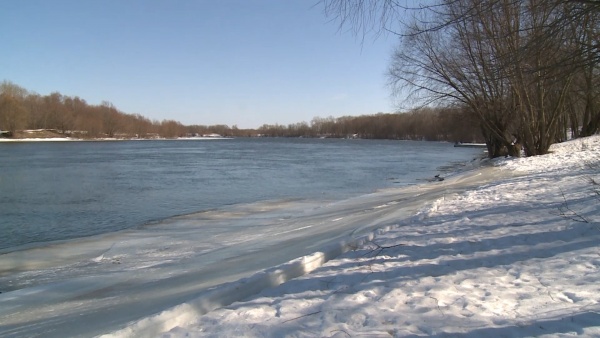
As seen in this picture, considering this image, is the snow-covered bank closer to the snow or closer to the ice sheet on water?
the snow

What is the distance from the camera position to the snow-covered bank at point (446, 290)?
3598 mm

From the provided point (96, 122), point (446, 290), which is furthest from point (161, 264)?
point (96, 122)

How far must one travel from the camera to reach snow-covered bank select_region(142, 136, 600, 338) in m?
3.60

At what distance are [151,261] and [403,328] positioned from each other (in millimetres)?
6109

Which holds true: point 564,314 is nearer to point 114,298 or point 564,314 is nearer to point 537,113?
point 114,298

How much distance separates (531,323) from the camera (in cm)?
353

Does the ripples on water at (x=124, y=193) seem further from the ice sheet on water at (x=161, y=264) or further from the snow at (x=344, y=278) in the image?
the snow at (x=344, y=278)

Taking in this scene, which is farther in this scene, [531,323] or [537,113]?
[537,113]

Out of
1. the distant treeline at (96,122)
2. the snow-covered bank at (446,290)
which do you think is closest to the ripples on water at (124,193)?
the snow-covered bank at (446,290)

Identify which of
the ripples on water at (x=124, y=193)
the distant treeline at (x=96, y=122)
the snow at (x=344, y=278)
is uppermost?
the distant treeline at (x=96, y=122)

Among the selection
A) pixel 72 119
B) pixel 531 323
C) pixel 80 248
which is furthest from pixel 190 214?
pixel 72 119

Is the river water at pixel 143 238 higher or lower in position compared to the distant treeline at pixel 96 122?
lower

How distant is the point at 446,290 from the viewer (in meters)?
4.36

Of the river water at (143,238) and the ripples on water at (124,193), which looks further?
the ripples on water at (124,193)
